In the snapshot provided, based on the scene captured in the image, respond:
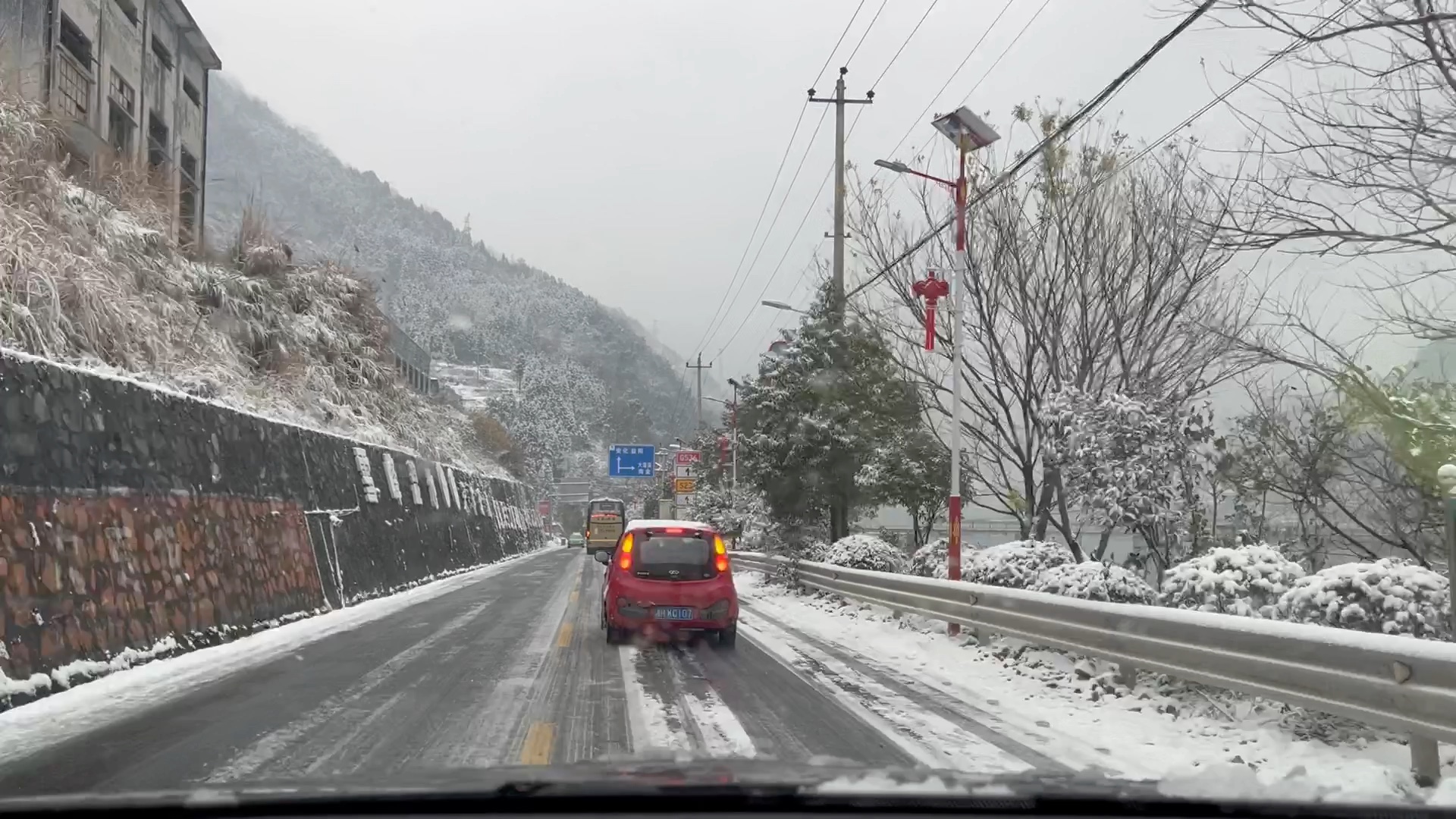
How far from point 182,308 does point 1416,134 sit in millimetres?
20333

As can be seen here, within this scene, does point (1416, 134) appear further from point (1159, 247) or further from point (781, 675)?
point (1159, 247)

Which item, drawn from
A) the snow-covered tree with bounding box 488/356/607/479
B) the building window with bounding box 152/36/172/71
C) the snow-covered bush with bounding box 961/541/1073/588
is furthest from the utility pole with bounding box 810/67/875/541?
the snow-covered tree with bounding box 488/356/607/479

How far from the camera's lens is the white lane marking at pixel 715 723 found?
654 cm

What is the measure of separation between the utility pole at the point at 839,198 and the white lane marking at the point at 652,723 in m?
15.3

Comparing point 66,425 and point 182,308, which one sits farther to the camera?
point 182,308

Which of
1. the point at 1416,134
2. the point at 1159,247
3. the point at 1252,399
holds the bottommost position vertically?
the point at 1252,399

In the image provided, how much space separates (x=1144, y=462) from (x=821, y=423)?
11314 mm

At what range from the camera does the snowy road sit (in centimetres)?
608

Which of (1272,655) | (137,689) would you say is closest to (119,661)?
(137,689)

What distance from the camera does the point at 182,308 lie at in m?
20.8

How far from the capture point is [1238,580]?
8.77m

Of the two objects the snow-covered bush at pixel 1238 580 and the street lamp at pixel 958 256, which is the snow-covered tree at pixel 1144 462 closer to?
the street lamp at pixel 958 256

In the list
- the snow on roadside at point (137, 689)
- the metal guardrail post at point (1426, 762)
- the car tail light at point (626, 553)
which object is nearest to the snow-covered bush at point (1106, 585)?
the car tail light at point (626, 553)

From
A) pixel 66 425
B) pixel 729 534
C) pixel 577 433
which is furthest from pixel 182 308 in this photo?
pixel 577 433
